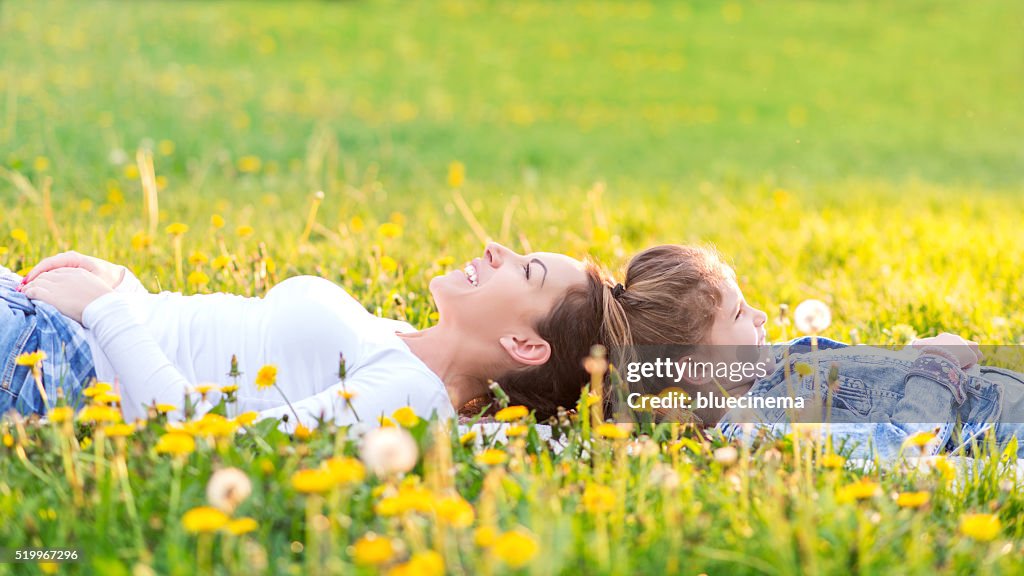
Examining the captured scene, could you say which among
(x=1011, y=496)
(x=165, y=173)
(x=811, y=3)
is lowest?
(x=1011, y=496)

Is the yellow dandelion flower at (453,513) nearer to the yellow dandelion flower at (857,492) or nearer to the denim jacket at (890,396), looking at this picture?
the yellow dandelion flower at (857,492)

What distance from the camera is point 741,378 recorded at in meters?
2.99

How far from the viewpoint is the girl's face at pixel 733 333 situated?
2.97 meters

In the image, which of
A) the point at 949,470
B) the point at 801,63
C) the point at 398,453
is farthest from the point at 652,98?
the point at 398,453

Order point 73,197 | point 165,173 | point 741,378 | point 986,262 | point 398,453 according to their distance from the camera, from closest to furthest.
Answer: point 398,453 < point 741,378 < point 986,262 < point 73,197 < point 165,173

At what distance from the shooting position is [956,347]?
3.18 metres

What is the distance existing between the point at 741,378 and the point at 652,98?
10015 mm

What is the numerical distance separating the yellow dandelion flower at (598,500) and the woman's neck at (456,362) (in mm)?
945

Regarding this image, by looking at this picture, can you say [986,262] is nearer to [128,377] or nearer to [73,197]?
[128,377]

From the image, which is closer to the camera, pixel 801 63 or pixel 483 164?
pixel 483 164

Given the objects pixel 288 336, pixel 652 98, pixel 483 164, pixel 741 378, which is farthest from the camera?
pixel 652 98

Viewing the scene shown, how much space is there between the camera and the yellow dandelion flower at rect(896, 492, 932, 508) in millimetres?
1798

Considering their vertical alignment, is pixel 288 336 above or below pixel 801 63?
below

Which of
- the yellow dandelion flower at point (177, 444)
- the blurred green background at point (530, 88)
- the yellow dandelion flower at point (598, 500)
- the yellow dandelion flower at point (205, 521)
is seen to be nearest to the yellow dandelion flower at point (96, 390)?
the yellow dandelion flower at point (177, 444)
